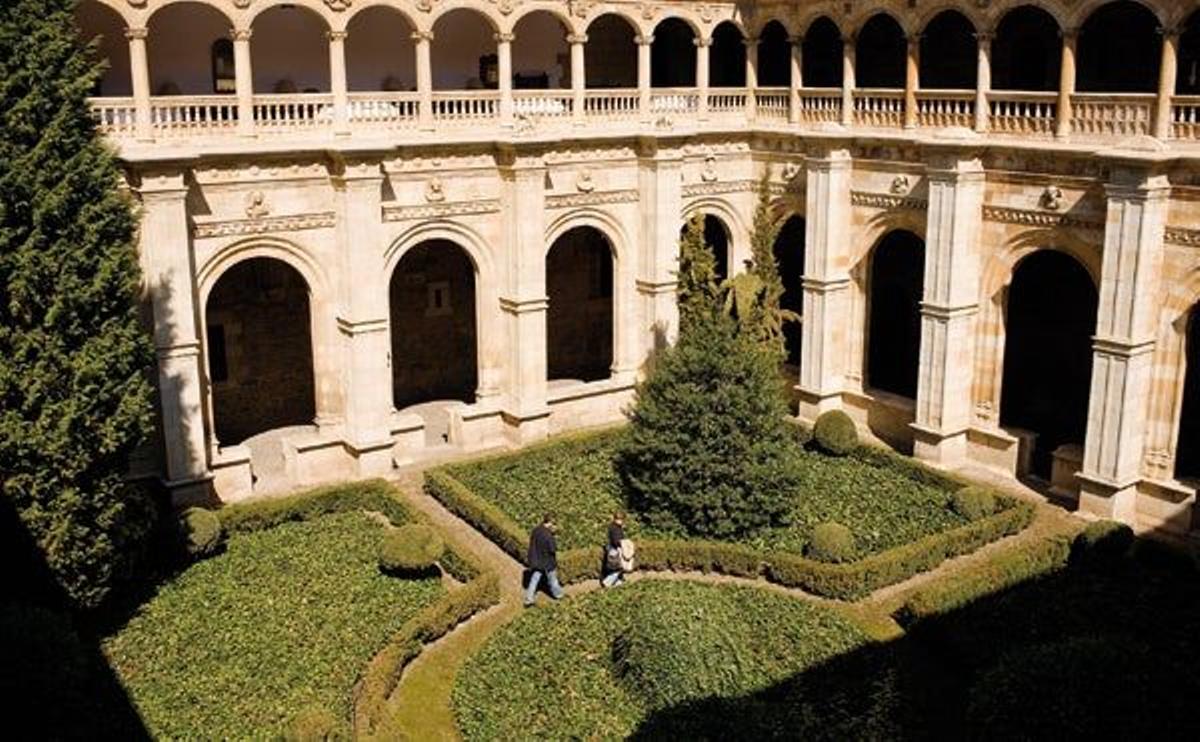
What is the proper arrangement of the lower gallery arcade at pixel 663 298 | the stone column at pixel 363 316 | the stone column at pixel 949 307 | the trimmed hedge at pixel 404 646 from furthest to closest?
the stone column at pixel 949 307, the stone column at pixel 363 316, the lower gallery arcade at pixel 663 298, the trimmed hedge at pixel 404 646

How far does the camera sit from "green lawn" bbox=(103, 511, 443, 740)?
16797 mm

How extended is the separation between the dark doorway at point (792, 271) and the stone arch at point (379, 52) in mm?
10496

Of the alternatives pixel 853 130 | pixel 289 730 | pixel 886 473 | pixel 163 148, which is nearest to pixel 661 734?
pixel 289 730

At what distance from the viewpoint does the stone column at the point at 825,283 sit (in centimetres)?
2764

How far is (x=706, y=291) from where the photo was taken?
2698 cm

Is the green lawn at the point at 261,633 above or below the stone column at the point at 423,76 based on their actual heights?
below

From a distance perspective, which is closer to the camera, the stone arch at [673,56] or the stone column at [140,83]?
the stone column at [140,83]

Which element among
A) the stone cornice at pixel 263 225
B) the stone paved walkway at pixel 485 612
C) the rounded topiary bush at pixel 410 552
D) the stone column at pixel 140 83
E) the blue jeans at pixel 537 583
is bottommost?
the stone paved walkway at pixel 485 612

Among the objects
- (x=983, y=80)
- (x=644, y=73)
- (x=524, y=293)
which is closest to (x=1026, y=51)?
(x=983, y=80)

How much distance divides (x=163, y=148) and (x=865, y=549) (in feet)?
48.5

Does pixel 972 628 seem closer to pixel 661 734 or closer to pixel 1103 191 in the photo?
pixel 661 734

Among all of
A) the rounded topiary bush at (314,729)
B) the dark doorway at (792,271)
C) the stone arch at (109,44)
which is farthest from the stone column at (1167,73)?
the stone arch at (109,44)

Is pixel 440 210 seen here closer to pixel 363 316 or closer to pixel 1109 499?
pixel 363 316

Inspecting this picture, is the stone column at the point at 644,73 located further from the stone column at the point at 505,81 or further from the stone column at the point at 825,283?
the stone column at the point at 825,283
